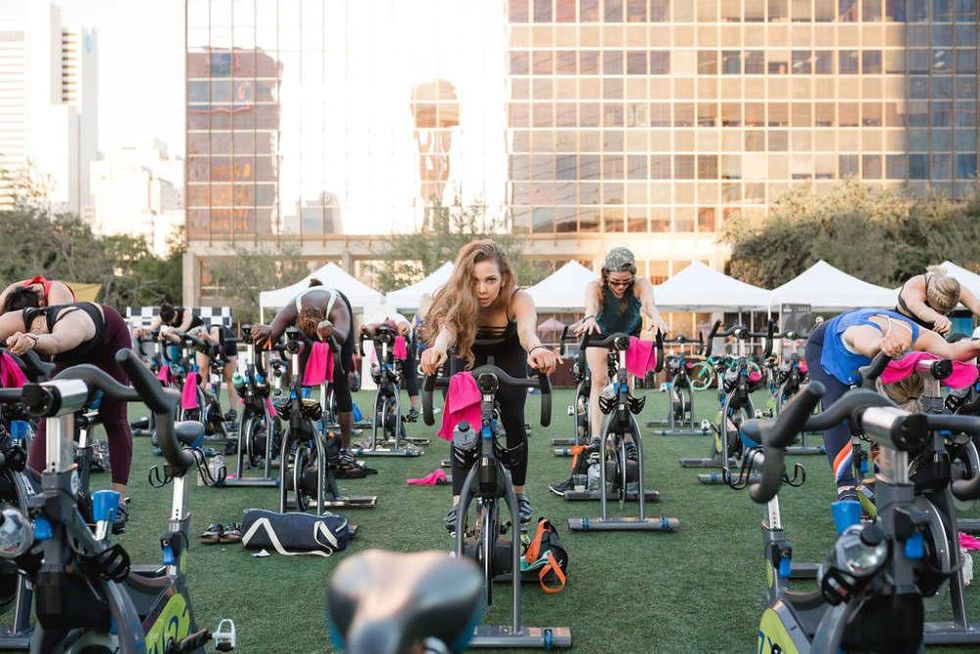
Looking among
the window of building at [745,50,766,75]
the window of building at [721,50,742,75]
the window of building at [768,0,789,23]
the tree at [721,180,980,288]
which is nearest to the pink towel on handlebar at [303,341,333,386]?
the tree at [721,180,980,288]

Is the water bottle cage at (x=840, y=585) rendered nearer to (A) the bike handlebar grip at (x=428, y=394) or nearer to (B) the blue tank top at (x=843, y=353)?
(A) the bike handlebar grip at (x=428, y=394)

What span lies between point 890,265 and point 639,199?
17529 millimetres

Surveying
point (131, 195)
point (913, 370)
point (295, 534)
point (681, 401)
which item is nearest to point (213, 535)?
point (295, 534)

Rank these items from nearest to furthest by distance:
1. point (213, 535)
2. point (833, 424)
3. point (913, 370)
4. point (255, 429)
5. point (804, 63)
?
point (833, 424) < point (913, 370) < point (213, 535) < point (255, 429) < point (804, 63)

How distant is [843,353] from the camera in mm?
4547

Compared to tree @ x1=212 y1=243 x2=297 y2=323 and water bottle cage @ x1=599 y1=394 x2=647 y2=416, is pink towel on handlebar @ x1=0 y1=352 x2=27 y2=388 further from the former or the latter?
tree @ x1=212 y1=243 x2=297 y2=323

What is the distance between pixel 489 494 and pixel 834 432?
2062 mm

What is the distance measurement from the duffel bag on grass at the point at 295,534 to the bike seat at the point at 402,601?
429 cm

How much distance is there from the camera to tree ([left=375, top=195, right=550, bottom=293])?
1346 inches

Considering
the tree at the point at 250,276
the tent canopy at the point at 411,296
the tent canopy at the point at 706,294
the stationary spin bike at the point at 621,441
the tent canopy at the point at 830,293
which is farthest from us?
the tree at the point at 250,276

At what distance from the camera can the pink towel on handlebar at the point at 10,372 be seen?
4855 mm

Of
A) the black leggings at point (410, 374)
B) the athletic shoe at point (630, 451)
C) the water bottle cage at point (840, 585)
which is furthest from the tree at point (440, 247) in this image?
the water bottle cage at point (840, 585)

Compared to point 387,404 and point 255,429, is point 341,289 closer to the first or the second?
point 387,404

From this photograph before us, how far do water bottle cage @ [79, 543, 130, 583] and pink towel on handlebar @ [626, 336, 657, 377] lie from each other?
4291mm
